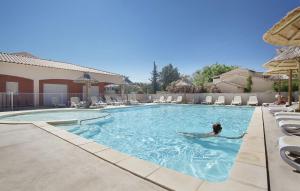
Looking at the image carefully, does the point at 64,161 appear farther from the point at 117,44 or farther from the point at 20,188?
the point at 117,44

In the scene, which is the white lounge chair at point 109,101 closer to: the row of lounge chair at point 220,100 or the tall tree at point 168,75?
the row of lounge chair at point 220,100

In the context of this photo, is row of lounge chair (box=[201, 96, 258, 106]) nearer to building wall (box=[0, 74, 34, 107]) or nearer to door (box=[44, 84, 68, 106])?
door (box=[44, 84, 68, 106])

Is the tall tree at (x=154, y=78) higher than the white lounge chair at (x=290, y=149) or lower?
higher

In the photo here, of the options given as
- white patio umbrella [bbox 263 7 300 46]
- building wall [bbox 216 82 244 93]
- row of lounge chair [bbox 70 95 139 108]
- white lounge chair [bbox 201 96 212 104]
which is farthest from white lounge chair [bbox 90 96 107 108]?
building wall [bbox 216 82 244 93]

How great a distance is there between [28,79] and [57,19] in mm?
6122

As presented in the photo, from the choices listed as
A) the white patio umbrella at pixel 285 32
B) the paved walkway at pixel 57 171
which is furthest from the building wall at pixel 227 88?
the paved walkway at pixel 57 171

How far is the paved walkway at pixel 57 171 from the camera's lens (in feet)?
7.56

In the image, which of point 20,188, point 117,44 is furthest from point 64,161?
point 117,44

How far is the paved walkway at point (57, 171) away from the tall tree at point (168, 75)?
46.1 meters

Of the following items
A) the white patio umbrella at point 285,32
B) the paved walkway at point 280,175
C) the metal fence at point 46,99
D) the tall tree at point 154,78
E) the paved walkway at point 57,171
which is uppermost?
the tall tree at point 154,78

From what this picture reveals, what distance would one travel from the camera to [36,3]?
1179 cm

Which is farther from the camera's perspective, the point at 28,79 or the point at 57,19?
the point at 28,79

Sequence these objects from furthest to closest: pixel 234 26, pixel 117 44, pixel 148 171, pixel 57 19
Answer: pixel 117 44, pixel 234 26, pixel 57 19, pixel 148 171

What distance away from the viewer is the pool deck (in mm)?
2281
